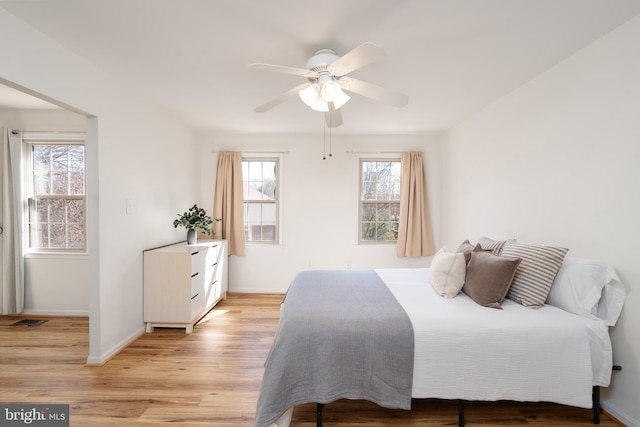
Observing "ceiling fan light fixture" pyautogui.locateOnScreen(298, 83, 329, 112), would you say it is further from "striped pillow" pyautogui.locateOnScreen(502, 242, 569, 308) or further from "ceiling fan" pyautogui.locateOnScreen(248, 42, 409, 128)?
"striped pillow" pyautogui.locateOnScreen(502, 242, 569, 308)

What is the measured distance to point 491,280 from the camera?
194cm

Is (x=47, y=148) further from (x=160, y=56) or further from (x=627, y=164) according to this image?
(x=627, y=164)

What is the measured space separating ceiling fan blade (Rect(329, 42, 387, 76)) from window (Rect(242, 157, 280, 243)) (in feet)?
9.17

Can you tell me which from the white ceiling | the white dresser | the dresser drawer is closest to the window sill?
the white dresser

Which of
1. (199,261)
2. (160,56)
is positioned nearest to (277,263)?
(199,261)

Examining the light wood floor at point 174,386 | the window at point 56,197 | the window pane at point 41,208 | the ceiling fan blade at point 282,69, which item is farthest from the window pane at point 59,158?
the ceiling fan blade at point 282,69

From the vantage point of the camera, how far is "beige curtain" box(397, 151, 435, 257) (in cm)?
425

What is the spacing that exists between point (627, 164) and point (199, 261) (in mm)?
3678

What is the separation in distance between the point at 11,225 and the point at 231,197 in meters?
2.47

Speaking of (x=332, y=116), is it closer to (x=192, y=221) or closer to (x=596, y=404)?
(x=192, y=221)

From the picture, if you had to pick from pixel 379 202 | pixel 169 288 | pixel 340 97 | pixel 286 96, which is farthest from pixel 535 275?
pixel 169 288

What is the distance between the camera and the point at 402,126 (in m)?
3.89

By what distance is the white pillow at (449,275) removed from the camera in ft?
6.87

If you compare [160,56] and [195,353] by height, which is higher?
[160,56]
